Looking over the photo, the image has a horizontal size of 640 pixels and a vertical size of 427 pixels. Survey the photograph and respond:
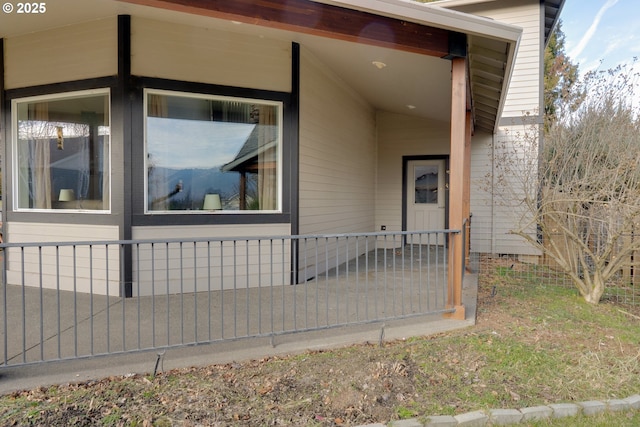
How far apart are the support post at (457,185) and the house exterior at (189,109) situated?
13 millimetres

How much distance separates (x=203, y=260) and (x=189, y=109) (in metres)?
1.84

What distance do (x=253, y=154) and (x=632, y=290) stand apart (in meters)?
5.09

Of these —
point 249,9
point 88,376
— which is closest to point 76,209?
point 88,376

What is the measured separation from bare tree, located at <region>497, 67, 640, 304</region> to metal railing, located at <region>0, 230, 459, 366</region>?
64.9 inches

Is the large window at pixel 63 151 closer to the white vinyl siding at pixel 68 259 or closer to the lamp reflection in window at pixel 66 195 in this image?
the lamp reflection in window at pixel 66 195

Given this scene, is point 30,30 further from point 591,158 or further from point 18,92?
point 591,158

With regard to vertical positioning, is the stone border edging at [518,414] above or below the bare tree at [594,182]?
below

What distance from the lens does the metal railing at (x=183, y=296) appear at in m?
3.25

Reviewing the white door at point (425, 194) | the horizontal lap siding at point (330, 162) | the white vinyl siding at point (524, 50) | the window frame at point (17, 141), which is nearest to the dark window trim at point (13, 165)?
the window frame at point (17, 141)

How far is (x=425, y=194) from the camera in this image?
9.00m

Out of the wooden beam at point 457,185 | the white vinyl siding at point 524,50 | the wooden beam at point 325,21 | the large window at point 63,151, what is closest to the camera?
the wooden beam at point 325,21

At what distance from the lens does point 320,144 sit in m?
5.97

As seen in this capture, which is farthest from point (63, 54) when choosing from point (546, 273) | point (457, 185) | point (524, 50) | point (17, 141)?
point (524, 50)

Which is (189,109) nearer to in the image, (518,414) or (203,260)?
(203,260)
